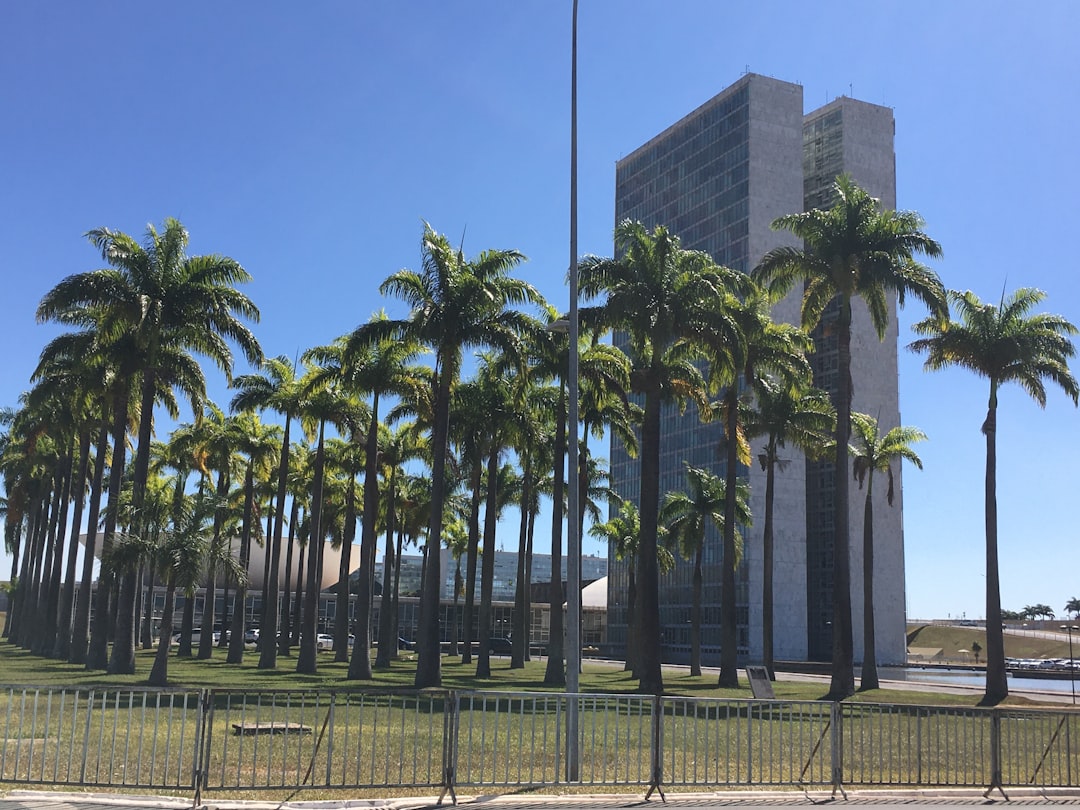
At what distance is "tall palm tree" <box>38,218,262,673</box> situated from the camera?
110 ft

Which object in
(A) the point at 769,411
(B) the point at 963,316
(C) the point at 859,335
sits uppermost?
(C) the point at 859,335

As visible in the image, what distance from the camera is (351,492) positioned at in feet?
180

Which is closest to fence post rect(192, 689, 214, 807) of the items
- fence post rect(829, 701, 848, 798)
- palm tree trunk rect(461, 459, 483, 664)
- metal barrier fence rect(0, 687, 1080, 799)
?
metal barrier fence rect(0, 687, 1080, 799)

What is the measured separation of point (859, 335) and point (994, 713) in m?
99.1

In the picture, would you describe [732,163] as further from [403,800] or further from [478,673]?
[403,800]

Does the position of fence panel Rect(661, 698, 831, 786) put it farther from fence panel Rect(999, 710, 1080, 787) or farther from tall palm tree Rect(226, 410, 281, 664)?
tall palm tree Rect(226, 410, 281, 664)

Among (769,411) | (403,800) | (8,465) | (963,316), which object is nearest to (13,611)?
(8,465)

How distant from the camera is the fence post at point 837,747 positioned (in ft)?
46.8

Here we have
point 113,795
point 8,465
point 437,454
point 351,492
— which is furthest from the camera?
point 8,465

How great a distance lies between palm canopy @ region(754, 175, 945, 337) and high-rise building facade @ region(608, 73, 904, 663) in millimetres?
64571

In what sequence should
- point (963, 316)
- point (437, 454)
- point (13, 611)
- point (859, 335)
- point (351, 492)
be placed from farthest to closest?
point (859, 335) → point (13, 611) → point (351, 492) → point (963, 316) → point (437, 454)

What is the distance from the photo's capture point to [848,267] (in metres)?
35.4

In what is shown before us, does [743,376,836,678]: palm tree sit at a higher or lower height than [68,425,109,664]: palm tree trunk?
higher

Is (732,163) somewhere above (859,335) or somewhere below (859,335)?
above
